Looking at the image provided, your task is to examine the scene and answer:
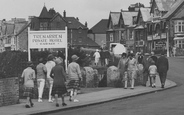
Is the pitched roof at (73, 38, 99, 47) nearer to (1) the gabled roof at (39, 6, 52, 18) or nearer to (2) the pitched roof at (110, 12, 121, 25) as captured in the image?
(1) the gabled roof at (39, 6, 52, 18)

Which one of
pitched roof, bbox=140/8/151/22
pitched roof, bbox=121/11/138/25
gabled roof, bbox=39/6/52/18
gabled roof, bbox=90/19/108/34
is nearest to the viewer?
pitched roof, bbox=140/8/151/22

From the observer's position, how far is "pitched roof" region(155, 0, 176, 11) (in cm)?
7569

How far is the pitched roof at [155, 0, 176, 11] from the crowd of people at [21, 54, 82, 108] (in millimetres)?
59480

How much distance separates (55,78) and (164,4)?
207ft

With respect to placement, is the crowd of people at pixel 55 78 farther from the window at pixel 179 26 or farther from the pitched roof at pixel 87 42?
the pitched roof at pixel 87 42

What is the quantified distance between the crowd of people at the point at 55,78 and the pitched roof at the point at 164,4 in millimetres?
59480

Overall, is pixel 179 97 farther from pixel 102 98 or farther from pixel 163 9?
pixel 163 9

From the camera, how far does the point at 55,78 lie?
51.9 feet

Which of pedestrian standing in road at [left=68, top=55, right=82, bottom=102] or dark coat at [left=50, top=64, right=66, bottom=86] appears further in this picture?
pedestrian standing in road at [left=68, top=55, right=82, bottom=102]

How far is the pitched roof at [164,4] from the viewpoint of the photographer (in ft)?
248

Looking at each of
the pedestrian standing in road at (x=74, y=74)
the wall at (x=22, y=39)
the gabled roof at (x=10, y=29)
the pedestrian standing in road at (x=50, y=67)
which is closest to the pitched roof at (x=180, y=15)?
the wall at (x=22, y=39)

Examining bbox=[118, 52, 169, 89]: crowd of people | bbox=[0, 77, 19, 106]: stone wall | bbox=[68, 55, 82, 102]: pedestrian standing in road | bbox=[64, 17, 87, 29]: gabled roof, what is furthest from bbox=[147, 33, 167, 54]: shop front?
bbox=[0, 77, 19, 106]: stone wall

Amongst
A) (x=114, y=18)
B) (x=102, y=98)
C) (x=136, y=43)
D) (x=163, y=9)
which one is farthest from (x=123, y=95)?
(x=114, y=18)

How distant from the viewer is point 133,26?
83.8 metres
